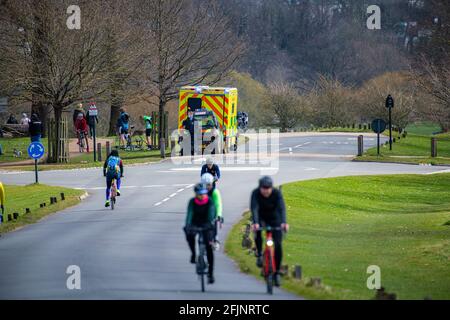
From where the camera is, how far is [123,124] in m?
52.9

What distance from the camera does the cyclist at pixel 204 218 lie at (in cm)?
1750

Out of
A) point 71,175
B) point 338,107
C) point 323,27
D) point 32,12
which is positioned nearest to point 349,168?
point 71,175

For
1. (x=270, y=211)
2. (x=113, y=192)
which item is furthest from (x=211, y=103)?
(x=270, y=211)

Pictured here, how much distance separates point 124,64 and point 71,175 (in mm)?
10716

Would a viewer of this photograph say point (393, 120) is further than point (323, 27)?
No

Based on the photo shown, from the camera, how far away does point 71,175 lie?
42656mm

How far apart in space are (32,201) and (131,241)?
1104 cm

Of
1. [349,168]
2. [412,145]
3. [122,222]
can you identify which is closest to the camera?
[122,222]

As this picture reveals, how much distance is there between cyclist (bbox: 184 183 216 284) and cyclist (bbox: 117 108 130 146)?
34380 mm

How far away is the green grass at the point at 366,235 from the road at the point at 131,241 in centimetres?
121

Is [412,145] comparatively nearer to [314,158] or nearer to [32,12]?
[314,158]

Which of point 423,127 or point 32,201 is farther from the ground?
point 423,127

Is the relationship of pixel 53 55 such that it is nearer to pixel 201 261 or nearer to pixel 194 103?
pixel 194 103

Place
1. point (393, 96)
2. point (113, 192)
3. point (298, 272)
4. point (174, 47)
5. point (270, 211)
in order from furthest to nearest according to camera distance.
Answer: point (393, 96) < point (174, 47) < point (113, 192) < point (298, 272) < point (270, 211)
